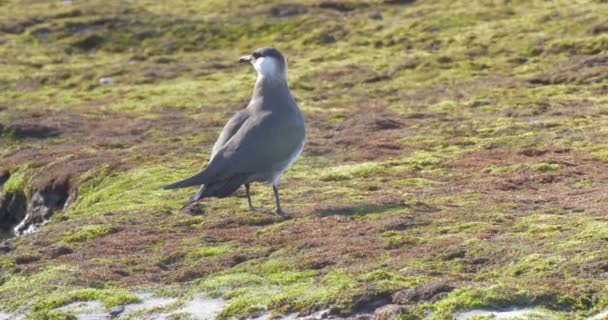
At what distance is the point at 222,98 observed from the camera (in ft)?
140

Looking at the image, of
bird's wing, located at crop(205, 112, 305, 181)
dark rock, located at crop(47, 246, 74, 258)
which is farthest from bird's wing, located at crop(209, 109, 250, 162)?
dark rock, located at crop(47, 246, 74, 258)

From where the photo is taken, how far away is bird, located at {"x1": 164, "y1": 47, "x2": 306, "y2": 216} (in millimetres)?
19156

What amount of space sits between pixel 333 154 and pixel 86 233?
10013 mm

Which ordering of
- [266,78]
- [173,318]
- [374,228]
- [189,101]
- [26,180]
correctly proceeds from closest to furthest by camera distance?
[173,318] < [374,228] < [266,78] < [26,180] < [189,101]

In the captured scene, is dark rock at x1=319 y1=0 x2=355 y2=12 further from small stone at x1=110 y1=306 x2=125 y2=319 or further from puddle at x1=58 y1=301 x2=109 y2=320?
small stone at x1=110 y1=306 x2=125 y2=319

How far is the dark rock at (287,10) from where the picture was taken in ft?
204

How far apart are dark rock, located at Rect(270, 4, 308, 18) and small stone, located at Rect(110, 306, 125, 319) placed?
48097 mm

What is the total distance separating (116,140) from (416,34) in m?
24.5

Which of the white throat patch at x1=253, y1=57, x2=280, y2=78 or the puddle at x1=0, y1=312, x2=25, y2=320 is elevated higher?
the white throat patch at x1=253, y1=57, x2=280, y2=78

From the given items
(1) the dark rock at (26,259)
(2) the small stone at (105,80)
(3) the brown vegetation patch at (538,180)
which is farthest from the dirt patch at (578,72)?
(1) the dark rock at (26,259)

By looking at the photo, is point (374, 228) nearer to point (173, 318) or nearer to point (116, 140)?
point (173, 318)

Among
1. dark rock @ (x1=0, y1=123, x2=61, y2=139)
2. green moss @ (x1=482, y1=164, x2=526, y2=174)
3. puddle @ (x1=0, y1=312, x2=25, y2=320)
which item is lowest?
dark rock @ (x1=0, y1=123, x2=61, y2=139)

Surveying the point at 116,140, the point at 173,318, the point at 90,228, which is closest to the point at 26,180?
the point at 116,140

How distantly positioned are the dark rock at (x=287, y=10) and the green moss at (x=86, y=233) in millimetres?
43362
